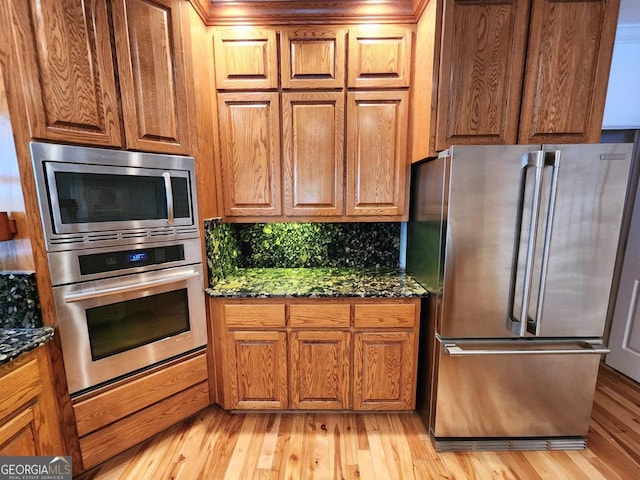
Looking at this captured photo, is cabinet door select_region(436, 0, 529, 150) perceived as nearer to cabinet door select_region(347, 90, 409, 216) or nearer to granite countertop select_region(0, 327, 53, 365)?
cabinet door select_region(347, 90, 409, 216)

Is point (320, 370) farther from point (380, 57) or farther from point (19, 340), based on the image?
point (380, 57)

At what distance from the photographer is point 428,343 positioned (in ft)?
5.82

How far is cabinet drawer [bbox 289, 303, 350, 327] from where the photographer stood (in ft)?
5.88

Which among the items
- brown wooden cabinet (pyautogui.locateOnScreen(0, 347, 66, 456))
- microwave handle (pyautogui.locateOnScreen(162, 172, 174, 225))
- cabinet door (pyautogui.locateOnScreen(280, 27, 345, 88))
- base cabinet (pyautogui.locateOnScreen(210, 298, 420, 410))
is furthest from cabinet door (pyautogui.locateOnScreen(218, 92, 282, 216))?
brown wooden cabinet (pyautogui.locateOnScreen(0, 347, 66, 456))

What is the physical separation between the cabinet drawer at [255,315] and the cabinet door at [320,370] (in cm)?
15

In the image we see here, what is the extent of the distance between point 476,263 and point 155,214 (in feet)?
5.78

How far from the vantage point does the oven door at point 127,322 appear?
138 cm

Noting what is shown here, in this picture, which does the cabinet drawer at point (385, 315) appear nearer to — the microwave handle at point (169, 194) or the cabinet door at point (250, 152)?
the cabinet door at point (250, 152)

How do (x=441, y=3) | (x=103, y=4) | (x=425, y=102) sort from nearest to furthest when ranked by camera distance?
(x=103, y=4)
(x=441, y=3)
(x=425, y=102)

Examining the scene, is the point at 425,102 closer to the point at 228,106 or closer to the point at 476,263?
the point at 476,263

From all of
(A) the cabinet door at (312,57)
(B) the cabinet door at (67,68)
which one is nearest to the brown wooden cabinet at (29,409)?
(B) the cabinet door at (67,68)

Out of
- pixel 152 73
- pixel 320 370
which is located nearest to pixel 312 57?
pixel 152 73

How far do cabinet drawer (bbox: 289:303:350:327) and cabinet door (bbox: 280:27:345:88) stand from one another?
142 cm

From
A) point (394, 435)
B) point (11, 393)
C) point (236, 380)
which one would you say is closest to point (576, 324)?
point (394, 435)
